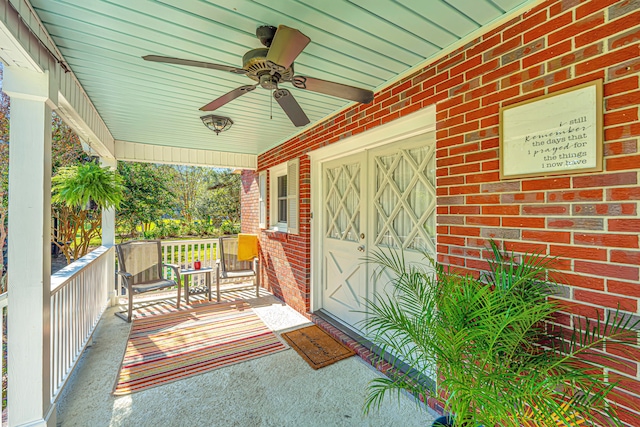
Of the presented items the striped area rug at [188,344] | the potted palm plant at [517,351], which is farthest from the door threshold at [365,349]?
the potted palm plant at [517,351]

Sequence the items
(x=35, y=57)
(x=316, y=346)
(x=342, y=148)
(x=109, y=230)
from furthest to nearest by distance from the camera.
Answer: (x=109, y=230)
(x=342, y=148)
(x=316, y=346)
(x=35, y=57)

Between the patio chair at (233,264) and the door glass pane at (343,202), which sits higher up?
the door glass pane at (343,202)

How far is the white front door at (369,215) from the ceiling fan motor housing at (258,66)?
4.38 feet

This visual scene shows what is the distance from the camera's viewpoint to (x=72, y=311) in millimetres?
2627

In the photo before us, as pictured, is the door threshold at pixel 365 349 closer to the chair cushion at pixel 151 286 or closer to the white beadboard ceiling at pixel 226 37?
the chair cushion at pixel 151 286

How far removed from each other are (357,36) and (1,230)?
5.32 metres

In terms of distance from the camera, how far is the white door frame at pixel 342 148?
7.93ft

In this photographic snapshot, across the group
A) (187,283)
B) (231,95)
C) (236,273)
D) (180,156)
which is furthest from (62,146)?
(231,95)

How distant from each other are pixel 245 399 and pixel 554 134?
2.76m

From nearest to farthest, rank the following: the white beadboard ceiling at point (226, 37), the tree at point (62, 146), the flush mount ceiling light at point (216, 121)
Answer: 1. the white beadboard ceiling at point (226, 37)
2. the flush mount ceiling light at point (216, 121)
3. the tree at point (62, 146)

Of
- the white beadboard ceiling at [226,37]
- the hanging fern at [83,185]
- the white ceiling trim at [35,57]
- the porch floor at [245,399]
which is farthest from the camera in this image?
the hanging fern at [83,185]

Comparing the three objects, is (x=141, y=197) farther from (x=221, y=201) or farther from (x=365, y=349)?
(x=365, y=349)

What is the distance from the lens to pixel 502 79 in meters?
1.73

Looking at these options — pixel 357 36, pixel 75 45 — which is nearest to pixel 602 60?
pixel 357 36
